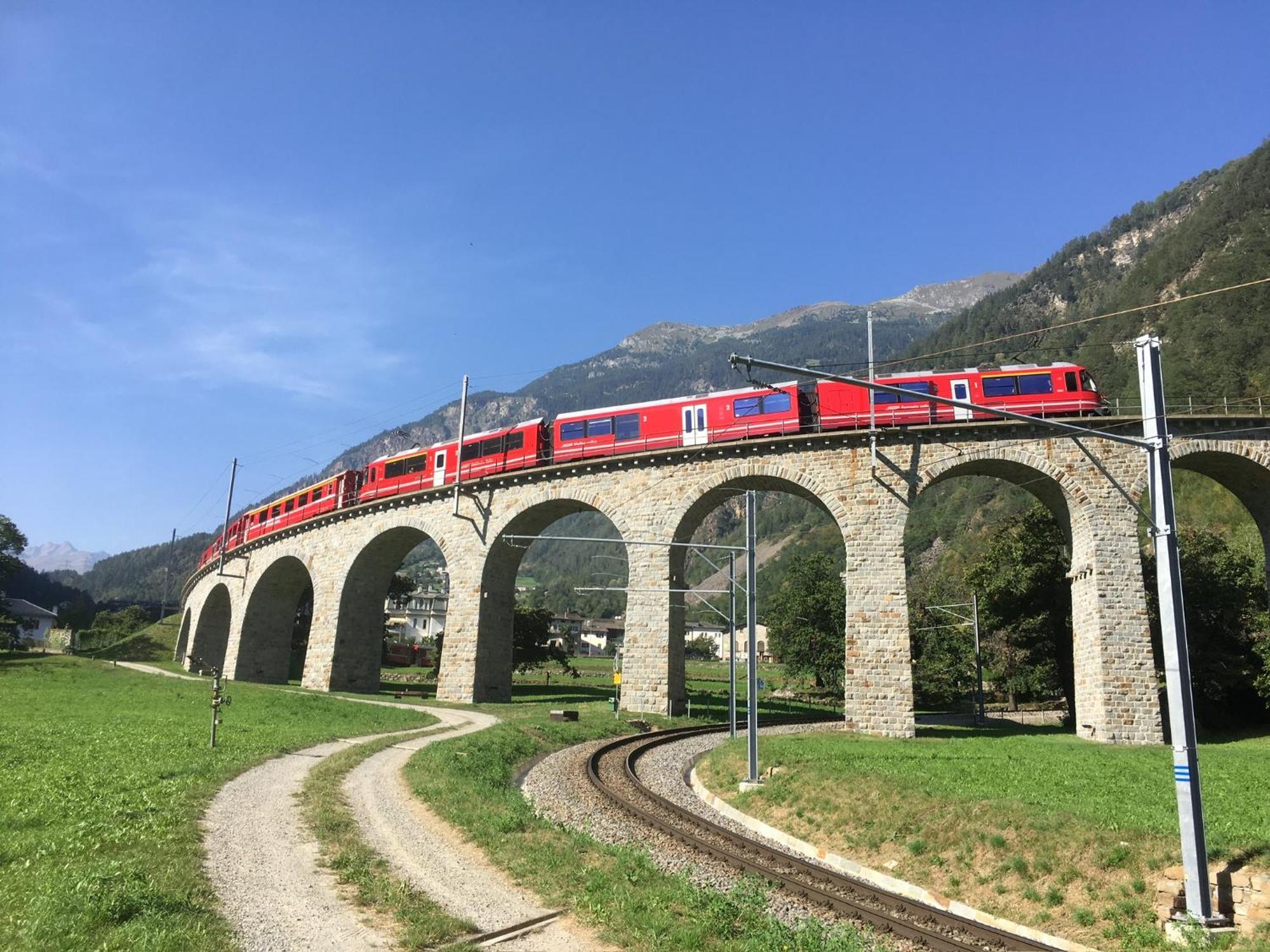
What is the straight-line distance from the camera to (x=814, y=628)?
65562 millimetres

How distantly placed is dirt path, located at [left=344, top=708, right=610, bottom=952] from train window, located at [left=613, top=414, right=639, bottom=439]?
24.0m

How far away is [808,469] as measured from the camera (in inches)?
1432

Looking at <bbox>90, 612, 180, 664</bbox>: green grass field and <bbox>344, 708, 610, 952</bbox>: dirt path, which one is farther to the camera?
<bbox>90, 612, 180, 664</bbox>: green grass field

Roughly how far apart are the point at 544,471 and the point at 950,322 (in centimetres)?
18066

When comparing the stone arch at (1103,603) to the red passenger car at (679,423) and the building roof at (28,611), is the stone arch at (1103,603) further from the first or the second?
the building roof at (28,611)

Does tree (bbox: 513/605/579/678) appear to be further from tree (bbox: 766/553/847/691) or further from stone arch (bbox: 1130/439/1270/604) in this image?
stone arch (bbox: 1130/439/1270/604)

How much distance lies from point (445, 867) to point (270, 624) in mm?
57651

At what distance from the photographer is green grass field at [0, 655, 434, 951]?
880 centimetres

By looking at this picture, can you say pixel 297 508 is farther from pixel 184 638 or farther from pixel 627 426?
pixel 184 638

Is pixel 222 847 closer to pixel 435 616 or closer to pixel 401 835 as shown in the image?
pixel 401 835

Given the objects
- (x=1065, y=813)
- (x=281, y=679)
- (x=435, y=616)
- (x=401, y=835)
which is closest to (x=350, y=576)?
(x=281, y=679)

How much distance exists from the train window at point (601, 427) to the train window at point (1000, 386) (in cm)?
1787

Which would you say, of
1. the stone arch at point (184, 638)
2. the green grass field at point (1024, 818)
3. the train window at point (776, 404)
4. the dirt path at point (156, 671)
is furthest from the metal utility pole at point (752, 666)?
the stone arch at point (184, 638)

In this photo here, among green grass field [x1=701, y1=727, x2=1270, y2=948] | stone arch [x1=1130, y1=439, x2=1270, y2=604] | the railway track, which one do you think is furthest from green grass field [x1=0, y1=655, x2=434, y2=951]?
stone arch [x1=1130, y1=439, x2=1270, y2=604]
